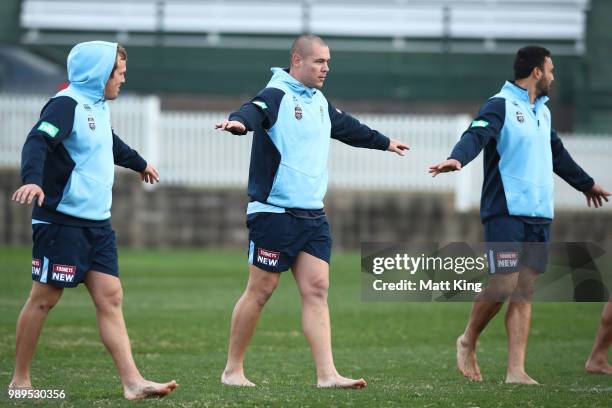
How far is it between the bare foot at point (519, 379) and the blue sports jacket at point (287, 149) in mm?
1792

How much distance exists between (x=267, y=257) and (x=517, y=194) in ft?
6.14

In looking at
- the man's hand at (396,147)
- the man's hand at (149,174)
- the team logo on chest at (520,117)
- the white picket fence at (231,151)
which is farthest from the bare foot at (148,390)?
the white picket fence at (231,151)

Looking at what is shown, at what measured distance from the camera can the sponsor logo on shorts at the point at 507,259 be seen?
28.8ft

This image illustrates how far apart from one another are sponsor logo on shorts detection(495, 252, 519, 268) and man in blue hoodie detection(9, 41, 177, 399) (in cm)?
263

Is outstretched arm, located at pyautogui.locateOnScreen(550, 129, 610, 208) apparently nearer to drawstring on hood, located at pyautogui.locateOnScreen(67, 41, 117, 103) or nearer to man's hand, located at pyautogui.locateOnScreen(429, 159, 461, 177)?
man's hand, located at pyautogui.locateOnScreen(429, 159, 461, 177)

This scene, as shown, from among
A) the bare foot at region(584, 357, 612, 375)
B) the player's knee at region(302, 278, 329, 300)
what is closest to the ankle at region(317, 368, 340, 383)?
the player's knee at region(302, 278, 329, 300)

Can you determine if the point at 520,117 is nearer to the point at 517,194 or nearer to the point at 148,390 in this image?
the point at 517,194

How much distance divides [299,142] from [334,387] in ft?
5.09

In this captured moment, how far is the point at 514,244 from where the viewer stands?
8773 millimetres

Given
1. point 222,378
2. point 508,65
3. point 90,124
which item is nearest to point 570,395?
point 222,378

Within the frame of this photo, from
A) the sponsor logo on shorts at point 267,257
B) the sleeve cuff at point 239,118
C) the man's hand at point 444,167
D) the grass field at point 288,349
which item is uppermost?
the sleeve cuff at point 239,118

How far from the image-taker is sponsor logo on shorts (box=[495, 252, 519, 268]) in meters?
8.79

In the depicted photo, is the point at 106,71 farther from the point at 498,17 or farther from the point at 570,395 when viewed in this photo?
the point at 498,17

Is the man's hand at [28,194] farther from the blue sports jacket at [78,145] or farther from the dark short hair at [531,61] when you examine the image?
the dark short hair at [531,61]
